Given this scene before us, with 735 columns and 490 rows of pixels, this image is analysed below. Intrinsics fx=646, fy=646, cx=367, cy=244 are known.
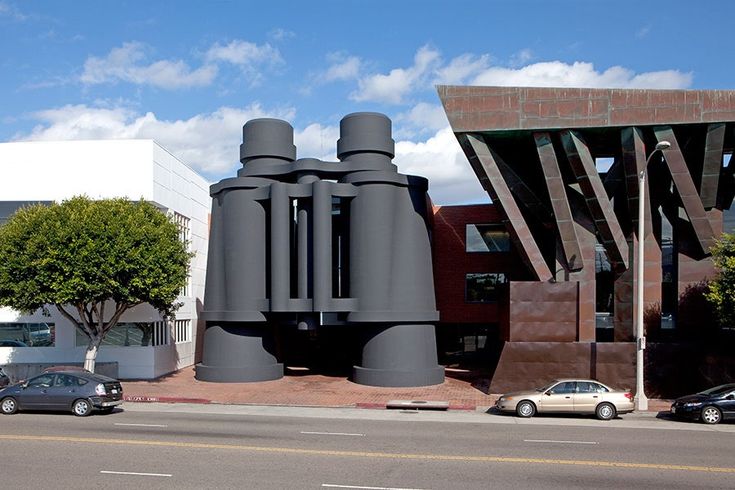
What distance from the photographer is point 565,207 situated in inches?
1077

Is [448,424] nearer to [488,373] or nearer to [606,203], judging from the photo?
[606,203]

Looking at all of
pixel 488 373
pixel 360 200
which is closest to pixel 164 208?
pixel 360 200

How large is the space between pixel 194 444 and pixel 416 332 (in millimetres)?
16791

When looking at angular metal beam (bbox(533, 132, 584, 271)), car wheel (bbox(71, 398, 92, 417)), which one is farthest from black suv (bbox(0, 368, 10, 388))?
angular metal beam (bbox(533, 132, 584, 271))

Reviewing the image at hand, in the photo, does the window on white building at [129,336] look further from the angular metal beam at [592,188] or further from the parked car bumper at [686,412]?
the parked car bumper at [686,412]

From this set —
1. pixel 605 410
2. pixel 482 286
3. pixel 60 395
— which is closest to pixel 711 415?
pixel 605 410

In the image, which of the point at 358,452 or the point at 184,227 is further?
the point at 184,227

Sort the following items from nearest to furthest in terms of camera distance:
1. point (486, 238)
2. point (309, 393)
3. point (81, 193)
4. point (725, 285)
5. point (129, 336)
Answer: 1. point (725, 285)
2. point (309, 393)
3. point (129, 336)
4. point (81, 193)
5. point (486, 238)

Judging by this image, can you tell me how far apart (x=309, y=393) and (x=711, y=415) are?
52.4 ft

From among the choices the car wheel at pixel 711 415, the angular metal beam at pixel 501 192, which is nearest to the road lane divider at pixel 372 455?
the car wheel at pixel 711 415

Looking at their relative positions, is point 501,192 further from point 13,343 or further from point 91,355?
point 13,343

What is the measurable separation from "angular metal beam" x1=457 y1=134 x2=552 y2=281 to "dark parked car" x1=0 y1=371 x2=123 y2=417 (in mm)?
16914

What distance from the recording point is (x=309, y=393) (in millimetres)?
28984

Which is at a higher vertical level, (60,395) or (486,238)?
(486,238)
